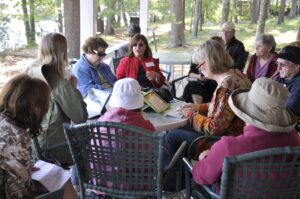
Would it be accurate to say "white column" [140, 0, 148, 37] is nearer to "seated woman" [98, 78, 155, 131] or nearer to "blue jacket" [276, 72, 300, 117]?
"blue jacket" [276, 72, 300, 117]

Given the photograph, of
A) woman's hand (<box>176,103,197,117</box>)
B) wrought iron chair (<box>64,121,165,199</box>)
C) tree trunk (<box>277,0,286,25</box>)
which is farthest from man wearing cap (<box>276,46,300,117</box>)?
tree trunk (<box>277,0,286,25</box>)

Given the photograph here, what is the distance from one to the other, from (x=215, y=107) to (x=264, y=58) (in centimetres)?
208

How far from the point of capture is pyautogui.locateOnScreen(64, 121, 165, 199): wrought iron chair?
154 cm

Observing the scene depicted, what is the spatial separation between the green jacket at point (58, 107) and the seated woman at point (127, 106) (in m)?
0.43

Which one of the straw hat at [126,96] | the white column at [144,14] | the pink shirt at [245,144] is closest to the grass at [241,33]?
the white column at [144,14]

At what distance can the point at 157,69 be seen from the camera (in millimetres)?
3711

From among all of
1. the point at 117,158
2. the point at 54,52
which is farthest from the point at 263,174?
the point at 54,52

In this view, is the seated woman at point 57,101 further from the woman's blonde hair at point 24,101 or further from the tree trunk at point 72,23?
the tree trunk at point 72,23

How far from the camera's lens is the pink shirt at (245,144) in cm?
145

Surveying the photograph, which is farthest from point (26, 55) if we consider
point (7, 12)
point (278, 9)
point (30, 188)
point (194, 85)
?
point (278, 9)

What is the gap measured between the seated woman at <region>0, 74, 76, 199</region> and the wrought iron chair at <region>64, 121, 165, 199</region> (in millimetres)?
178

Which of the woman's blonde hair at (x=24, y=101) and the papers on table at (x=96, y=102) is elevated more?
the woman's blonde hair at (x=24, y=101)

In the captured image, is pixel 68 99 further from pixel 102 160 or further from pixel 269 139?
pixel 269 139

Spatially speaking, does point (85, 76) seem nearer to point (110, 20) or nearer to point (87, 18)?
point (87, 18)
